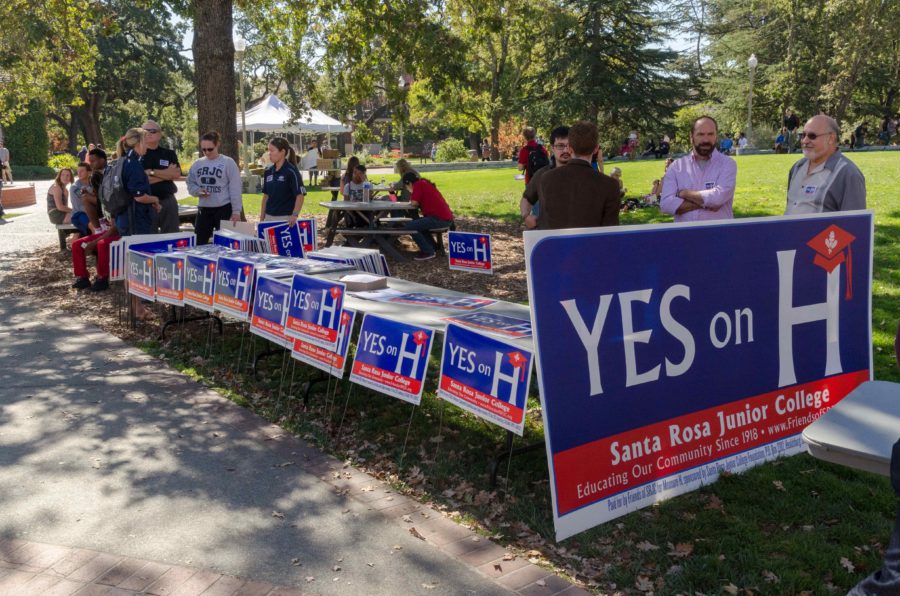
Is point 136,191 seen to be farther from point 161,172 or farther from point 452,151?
point 452,151

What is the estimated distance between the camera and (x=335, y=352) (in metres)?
5.77

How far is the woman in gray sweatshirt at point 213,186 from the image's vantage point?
10023 millimetres

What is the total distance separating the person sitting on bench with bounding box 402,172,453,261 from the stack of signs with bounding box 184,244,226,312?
5.60 m

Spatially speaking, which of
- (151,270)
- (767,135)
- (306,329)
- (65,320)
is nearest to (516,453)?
(306,329)

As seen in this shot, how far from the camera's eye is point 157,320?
9.37 m

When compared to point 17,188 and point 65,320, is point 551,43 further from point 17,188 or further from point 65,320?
point 65,320

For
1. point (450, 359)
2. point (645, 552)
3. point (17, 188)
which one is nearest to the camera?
point (645, 552)

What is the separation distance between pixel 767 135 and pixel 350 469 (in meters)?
51.8

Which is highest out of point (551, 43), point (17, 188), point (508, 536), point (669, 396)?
point (551, 43)

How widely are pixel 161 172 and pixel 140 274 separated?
192 centimetres

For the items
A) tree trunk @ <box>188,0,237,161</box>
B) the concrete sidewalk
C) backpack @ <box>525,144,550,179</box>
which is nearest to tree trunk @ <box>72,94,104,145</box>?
tree trunk @ <box>188,0,237,161</box>

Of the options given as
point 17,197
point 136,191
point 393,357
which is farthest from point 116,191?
point 17,197

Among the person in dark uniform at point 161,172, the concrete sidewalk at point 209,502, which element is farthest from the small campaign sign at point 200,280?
the person in dark uniform at point 161,172

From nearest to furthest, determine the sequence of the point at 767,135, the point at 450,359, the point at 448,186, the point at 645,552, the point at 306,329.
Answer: the point at 645,552 → the point at 450,359 → the point at 306,329 → the point at 448,186 → the point at 767,135
